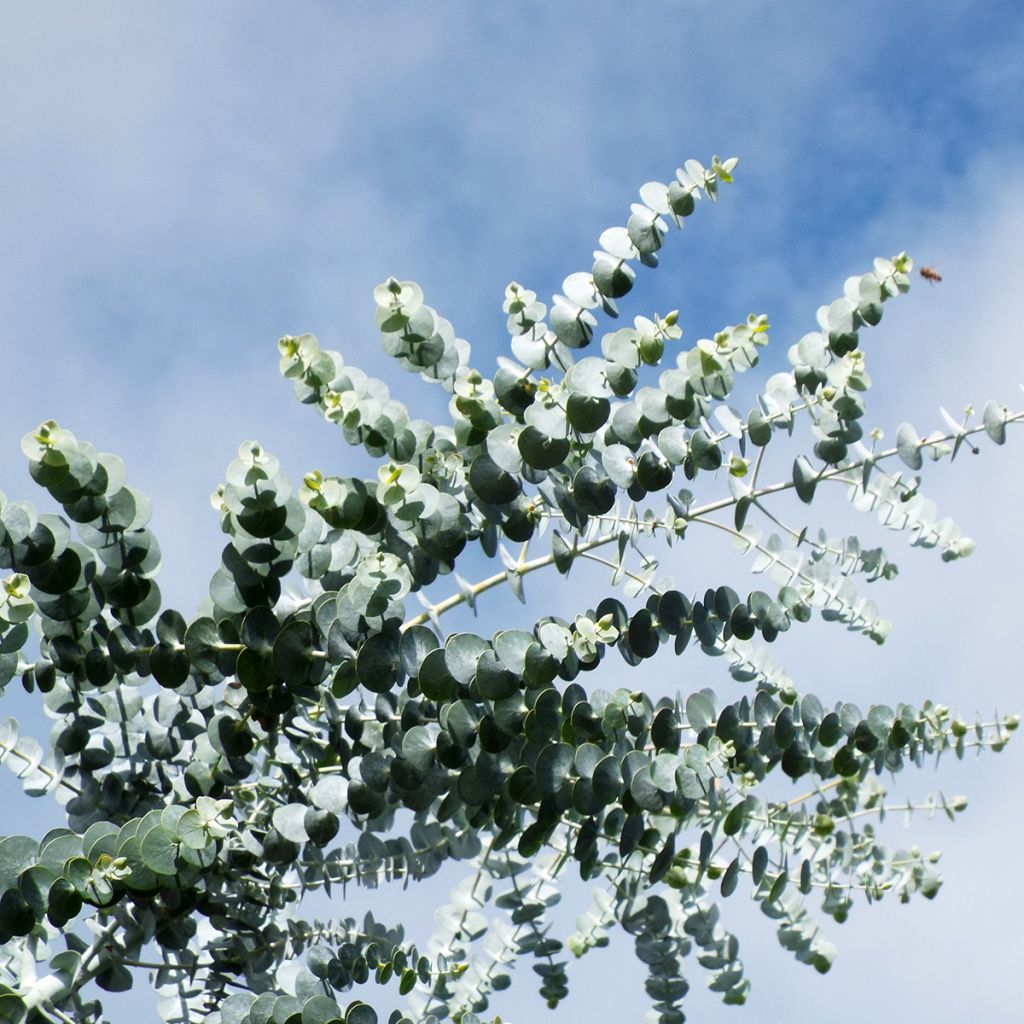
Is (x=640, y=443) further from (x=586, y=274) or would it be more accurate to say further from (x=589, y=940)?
(x=589, y=940)

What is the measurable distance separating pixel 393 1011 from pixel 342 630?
0.61 m

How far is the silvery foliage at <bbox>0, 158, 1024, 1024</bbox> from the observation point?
1.78 m

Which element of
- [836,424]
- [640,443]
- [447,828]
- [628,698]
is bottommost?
[447,828]

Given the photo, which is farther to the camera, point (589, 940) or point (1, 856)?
point (589, 940)

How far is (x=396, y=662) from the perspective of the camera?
71.2 inches

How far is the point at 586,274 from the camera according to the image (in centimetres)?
202

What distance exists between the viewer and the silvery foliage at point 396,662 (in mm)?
1782

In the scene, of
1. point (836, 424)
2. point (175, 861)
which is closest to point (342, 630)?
point (175, 861)

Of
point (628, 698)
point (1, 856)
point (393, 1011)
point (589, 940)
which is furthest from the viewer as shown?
point (589, 940)

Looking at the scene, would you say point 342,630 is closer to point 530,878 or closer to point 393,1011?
point 393,1011

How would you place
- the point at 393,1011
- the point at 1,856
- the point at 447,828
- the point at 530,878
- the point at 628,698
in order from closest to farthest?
1. the point at 1,856
2. the point at 393,1011
3. the point at 628,698
4. the point at 447,828
5. the point at 530,878

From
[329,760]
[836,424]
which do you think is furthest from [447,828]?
[836,424]

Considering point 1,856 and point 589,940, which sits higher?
point 589,940

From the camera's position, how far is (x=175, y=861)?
1.75 meters
